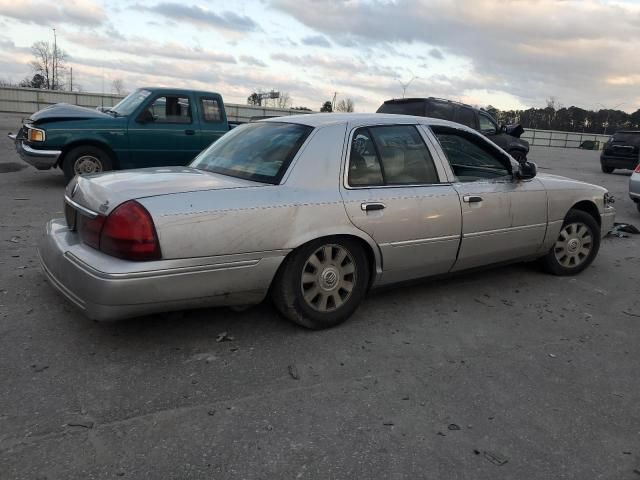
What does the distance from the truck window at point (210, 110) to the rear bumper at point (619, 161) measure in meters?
14.2

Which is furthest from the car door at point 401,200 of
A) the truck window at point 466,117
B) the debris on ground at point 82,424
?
the truck window at point 466,117

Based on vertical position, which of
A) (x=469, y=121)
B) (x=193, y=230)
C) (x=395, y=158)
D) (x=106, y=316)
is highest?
(x=469, y=121)

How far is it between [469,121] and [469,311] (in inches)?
329

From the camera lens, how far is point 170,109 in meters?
9.06

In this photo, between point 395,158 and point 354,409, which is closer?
point 354,409

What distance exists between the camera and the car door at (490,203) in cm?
426

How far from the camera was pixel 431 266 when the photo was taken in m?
4.11

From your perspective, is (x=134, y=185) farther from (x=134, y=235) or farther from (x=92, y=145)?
(x=92, y=145)

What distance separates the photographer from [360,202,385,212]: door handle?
3652 millimetres

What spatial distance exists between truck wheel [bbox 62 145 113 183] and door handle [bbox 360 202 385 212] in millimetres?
6247

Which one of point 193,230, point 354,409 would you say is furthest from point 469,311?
point 193,230

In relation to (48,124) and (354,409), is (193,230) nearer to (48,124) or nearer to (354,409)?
(354,409)

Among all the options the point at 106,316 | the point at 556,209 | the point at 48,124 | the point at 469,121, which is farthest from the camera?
the point at 469,121

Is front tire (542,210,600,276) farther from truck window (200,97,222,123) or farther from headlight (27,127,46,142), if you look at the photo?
headlight (27,127,46,142)
